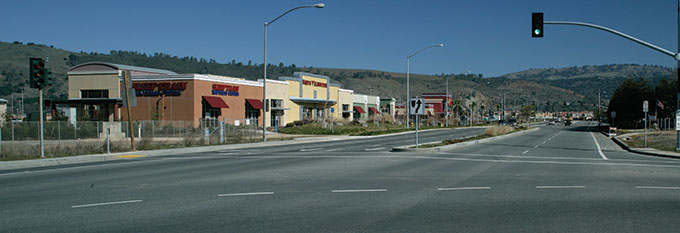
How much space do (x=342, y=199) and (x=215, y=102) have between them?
44275 mm

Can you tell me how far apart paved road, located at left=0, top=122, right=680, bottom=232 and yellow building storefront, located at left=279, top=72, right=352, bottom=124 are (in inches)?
1975

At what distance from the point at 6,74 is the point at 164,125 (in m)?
115

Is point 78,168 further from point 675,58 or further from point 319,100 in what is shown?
point 319,100

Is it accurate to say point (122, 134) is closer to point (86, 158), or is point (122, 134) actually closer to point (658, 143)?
point (86, 158)

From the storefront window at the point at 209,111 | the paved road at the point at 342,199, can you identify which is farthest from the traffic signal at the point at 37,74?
→ the storefront window at the point at 209,111

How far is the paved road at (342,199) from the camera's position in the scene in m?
8.02

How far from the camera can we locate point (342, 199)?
408 inches

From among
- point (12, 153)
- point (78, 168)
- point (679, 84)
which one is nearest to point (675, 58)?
point (679, 84)

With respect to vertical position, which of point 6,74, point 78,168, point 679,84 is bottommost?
point 78,168

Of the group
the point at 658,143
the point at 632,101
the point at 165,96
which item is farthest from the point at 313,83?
the point at 658,143

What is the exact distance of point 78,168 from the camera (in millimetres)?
17469

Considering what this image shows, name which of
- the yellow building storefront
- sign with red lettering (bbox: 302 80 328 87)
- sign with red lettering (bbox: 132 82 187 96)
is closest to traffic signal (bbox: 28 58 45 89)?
sign with red lettering (bbox: 132 82 187 96)

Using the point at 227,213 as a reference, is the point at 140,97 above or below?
above

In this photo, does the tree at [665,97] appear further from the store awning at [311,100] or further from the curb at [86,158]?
the curb at [86,158]
